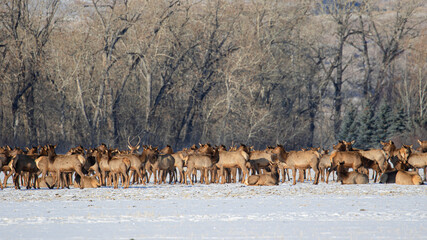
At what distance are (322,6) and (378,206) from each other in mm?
48413

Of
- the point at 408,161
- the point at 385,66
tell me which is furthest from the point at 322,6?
the point at 408,161

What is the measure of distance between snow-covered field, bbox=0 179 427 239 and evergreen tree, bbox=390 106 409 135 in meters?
32.8

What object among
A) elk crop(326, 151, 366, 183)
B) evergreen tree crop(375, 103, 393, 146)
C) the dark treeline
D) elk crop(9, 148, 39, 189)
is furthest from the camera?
evergreen tree crop(375, 103, 393, 146)

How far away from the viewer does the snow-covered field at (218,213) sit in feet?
34.2

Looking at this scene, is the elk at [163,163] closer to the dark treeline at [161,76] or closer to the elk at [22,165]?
the elk at [22,165]

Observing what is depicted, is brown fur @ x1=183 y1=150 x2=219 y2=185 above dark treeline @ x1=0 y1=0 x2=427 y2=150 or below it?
below

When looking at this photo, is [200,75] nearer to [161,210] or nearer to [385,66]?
[385,66]

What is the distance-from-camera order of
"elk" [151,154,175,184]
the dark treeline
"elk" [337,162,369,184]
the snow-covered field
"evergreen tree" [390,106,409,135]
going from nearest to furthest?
the snow-covered field < "elk" [337,162,369,184] < "elk" [151,154,175,184] < the dark treeline < "evergreen tree" [390,106,409,135]

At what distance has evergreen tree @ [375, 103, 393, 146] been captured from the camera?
50.3m

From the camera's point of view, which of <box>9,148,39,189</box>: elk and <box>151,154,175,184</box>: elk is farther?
<box>151,154,175,184</box>: elk

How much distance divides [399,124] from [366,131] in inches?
109

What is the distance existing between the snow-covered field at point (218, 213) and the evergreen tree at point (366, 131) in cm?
3310

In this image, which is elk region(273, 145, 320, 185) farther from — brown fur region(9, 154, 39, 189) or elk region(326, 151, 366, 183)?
brown fur region(9, 154, 39, 189)

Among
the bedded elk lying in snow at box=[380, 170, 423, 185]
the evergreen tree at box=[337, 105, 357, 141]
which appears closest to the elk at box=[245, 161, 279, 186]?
the bedded elk lying in snow at box=[380, 170, 423, 185]
